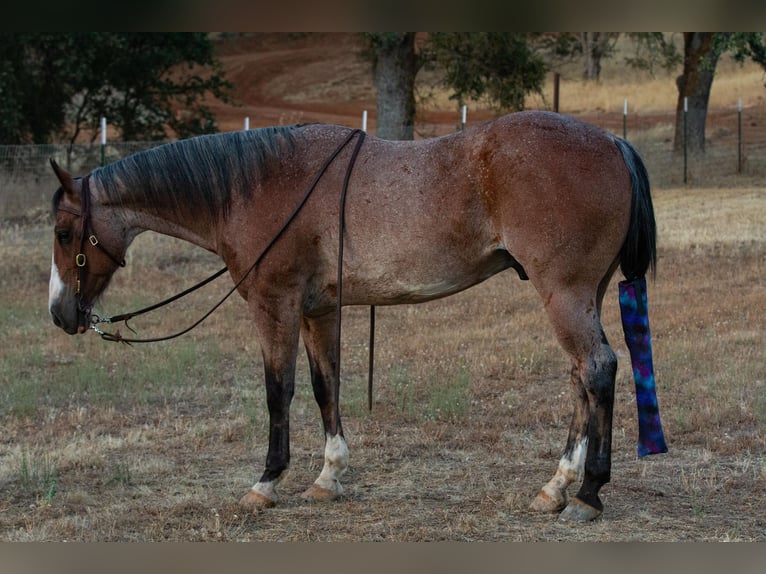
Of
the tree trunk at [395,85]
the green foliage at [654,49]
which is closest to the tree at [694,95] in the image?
the green foliage at [654,49]

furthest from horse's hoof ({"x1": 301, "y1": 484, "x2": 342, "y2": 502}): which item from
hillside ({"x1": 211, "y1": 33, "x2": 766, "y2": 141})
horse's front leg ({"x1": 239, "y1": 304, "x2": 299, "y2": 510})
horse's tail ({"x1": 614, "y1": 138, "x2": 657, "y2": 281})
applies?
hillside ({"x1": 211, "y1": 33, "x2": 766, "y2": 141})

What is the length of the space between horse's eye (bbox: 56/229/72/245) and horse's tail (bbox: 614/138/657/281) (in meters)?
3.04

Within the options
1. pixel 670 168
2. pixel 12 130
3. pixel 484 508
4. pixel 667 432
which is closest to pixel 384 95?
pixel 670 168

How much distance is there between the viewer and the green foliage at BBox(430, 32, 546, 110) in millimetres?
19984

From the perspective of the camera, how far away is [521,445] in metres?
6.62

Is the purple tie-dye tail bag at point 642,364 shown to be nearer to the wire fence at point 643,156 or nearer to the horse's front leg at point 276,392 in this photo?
the horse's front leg at point 276,392

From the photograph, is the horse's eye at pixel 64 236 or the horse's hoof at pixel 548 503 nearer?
the horse's hoof at pixel 548 503

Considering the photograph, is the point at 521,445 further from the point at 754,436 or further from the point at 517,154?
the point at 517,154

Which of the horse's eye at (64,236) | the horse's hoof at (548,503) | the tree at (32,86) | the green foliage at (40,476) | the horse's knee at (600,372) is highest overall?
the tree at (32,86)

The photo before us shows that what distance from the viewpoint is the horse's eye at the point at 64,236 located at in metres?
5.40

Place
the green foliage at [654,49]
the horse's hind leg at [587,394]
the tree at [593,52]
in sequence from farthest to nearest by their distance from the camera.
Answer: the tree at [593,52] → the green foliage at [654,49] → the horse's hind leg at [587,394]

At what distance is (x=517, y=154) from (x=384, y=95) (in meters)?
14.0

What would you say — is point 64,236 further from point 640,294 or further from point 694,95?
point 694,95

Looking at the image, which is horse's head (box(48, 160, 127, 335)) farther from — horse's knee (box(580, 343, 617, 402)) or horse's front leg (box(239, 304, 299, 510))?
horse's knee (box(580, 343, 617, 402))
